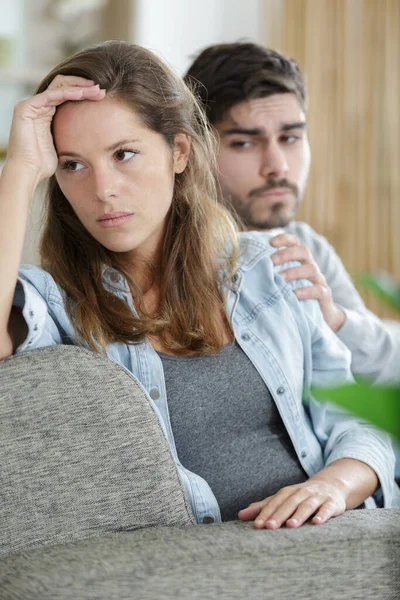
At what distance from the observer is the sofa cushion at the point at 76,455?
3.50 feet

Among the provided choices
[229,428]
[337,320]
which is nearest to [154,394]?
[229,428]

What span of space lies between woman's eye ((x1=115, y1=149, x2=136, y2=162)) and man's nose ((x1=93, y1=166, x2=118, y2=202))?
0.03 meters

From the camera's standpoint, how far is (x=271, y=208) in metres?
2.05

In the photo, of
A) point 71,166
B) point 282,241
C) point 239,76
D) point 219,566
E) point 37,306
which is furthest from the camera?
point 239,76

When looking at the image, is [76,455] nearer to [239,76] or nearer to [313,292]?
[313,292]

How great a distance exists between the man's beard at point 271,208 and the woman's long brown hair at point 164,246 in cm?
46

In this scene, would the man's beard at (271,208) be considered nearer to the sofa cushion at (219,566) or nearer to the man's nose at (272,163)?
the man's nose at (272,163)

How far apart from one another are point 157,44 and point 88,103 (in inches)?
103

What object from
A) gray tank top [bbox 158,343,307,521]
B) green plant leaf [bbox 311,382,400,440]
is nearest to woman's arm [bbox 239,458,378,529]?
gray tank top [bbox 158,343,307,521]

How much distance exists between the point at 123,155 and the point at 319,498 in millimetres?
612

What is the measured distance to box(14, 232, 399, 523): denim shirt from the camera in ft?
4.25

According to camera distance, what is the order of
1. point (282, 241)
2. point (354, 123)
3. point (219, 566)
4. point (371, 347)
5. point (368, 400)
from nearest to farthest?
1. point (368, 400)
2. point (219, 566)
3. point (282, 241)
4. point (371, 347)
5. point (354, 123)

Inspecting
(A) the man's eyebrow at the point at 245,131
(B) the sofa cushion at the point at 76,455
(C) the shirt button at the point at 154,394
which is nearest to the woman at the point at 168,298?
(C) the shirt button at the point at 154,394

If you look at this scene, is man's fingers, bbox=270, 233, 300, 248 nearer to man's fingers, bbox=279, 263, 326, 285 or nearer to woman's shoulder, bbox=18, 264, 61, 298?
man's fingers, bbox=279, 263, 326, 285
